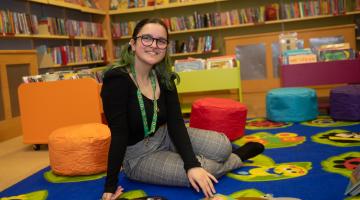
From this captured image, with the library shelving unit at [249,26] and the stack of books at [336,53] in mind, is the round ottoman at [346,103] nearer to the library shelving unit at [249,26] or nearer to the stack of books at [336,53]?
the stack of books at [336,53]

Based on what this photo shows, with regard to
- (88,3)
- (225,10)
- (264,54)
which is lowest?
(264,54)

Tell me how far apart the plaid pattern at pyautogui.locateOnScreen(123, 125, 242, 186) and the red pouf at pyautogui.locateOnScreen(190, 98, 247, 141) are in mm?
775

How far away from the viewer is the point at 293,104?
10.9 feet

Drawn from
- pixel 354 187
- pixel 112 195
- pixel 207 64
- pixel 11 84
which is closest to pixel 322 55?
pixel 207 64

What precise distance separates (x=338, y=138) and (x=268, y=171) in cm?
89

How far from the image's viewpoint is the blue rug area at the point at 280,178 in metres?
1.80

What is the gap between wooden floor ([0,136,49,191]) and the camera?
250 centimetres

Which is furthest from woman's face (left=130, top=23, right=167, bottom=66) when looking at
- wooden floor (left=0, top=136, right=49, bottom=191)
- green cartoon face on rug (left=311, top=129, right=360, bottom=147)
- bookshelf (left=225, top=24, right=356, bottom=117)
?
bookshelf (left=225, top=24, right=356, bottom=117)

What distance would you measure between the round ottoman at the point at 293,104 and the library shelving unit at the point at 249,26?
4.66 ft

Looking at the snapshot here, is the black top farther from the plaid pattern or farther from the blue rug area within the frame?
the blue rug area

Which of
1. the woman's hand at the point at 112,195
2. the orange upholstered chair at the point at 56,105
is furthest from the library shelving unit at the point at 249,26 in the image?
the woman's hand at the point at 112,195

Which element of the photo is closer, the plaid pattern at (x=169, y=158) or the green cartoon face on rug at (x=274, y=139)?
the plaid pattern at (x=169, y=158)

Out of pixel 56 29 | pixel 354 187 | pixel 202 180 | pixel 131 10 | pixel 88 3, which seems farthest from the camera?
pixel 131 10

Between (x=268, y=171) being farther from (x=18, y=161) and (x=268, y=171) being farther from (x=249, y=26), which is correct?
(x=249, y=26)
